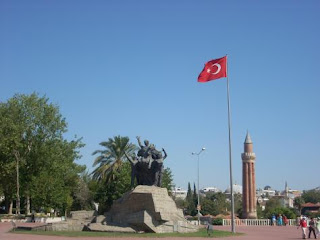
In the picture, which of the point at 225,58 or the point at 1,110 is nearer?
the point at 225,58

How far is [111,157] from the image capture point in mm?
48938

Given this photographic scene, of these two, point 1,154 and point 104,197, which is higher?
point 1,154

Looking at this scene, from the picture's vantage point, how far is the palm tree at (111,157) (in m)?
48.0

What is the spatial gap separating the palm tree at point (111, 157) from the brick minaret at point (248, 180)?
4569 cm

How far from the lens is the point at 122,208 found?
23766 mm

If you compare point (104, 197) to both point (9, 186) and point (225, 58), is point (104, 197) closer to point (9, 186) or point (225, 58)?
point (9, 186)

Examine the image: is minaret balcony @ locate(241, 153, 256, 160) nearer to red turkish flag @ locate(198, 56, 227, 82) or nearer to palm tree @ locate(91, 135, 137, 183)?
palm tree @ locate(91, 135, 137, 183)

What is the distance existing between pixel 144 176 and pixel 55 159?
16708 millimetres

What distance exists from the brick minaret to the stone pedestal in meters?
66.9

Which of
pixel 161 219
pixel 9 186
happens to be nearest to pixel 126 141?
pixel 9 186

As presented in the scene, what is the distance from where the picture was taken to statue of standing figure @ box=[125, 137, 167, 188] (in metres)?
25.4

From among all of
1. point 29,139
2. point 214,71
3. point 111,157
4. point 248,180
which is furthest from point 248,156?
point 214,71

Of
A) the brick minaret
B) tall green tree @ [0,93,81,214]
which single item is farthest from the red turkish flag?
the brick minaret

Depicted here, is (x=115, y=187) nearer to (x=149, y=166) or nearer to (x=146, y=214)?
(x=149, y=166)
